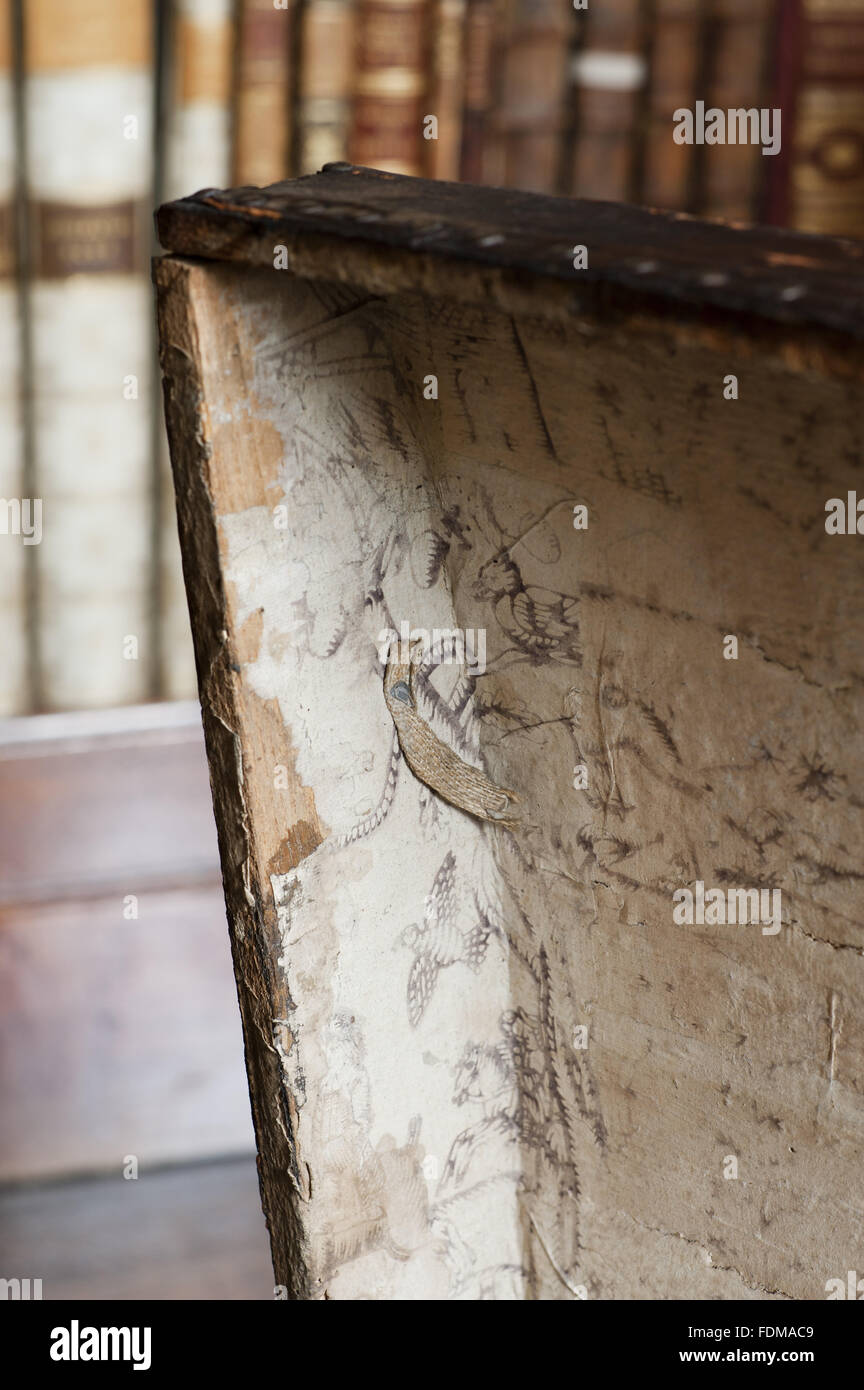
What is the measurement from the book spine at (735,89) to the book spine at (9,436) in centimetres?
69

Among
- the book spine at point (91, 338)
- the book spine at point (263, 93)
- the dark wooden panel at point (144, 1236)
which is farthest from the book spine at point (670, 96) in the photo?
the dark wooden panel at point (144, 1236)

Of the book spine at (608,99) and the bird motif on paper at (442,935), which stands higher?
the book spine at (608,99)

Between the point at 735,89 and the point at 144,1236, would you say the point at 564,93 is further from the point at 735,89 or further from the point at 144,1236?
→ the point at 144,1236

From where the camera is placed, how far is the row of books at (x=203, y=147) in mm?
1432

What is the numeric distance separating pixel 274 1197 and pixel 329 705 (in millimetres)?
240

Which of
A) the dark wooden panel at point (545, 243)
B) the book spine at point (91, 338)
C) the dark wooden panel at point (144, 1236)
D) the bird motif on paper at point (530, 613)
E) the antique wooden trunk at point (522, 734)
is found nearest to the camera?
the dark wooden panel at point (545, 243)

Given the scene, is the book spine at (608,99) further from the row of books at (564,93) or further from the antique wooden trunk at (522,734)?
the antique wooden trunk at (522,734)

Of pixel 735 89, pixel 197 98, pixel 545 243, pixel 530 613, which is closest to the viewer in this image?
Result: pixel 545 243

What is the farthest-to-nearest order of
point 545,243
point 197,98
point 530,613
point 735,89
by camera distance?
point 735,89 < point 197,98 < point 530,613 < point 545,243

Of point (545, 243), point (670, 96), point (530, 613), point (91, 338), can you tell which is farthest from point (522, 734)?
point (670, 96)

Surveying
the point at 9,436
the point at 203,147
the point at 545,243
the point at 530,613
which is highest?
the point at 203,147

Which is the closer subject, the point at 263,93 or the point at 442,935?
the point at 442,935

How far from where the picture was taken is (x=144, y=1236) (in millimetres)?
1585

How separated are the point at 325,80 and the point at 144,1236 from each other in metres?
1.17
